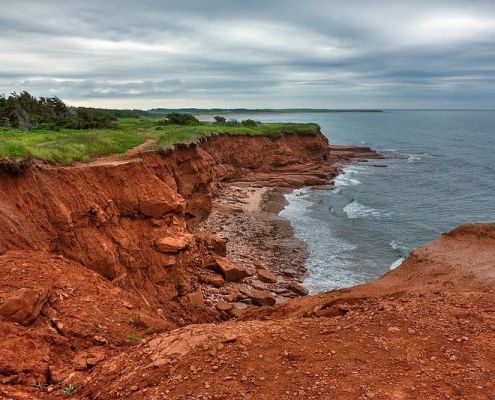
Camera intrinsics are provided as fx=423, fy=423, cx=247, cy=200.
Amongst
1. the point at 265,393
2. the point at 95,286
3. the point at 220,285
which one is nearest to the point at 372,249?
the point at 220,285

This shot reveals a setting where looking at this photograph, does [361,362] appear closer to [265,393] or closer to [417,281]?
[265,393]

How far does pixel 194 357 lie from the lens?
786cm

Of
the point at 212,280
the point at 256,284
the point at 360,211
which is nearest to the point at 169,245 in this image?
the point at 212,280

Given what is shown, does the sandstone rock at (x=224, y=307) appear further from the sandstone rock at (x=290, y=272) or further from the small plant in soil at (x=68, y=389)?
the small plant in soil at (x=68, y=389)

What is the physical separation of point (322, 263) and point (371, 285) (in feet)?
45.2

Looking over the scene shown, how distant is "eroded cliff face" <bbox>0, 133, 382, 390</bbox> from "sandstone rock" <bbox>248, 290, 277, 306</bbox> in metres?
1.93

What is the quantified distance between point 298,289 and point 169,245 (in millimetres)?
7900

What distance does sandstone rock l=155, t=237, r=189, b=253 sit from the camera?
1714 cm

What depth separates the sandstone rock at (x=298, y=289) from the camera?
21.7m

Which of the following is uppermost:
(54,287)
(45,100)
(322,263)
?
(45,100)

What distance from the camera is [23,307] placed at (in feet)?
29.2

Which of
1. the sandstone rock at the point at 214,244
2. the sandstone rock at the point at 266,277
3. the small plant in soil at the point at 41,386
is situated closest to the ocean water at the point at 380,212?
the sandstone rock at the point at 266,277

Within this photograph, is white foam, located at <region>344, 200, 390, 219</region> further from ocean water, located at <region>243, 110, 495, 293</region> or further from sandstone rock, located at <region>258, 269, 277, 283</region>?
sandstone rock, located at <region>258, 269, 277, 283</region>

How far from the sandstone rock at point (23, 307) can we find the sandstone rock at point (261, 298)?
37.5 ft
